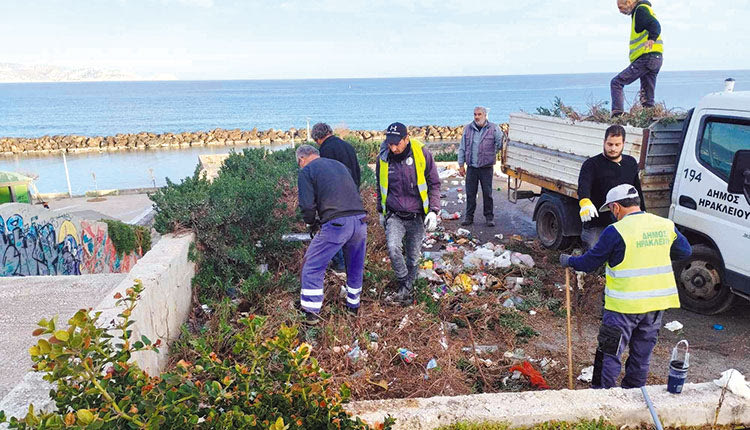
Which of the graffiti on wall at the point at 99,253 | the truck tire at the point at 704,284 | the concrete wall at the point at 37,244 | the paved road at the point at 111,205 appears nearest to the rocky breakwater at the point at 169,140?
the paved road at the point at 111,205

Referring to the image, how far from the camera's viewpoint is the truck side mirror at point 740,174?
4582mm

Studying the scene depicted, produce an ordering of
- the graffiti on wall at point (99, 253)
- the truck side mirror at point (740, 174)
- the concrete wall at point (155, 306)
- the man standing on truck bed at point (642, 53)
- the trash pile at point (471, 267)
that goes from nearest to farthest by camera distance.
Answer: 1. the concrete wall at point (155, 306)
2. the truck side mirror at point (740, 174)
3. the trash pile at point (471, 267)
4. the man standing on truck bed at point (642, 53)
5. the graffiti on wall at point (99, 253)

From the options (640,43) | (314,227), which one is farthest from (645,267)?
(640,43)

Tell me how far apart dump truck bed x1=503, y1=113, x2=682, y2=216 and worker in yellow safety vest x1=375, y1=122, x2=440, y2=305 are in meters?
2.30

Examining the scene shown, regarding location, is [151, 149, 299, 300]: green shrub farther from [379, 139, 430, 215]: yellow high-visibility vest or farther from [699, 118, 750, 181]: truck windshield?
[699, 118, 750, 181]: truck windshield

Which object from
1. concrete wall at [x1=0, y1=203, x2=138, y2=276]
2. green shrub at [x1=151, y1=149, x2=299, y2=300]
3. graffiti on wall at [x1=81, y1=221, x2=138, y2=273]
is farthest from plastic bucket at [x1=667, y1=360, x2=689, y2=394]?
graffiti on wall at [x1=81, y1=221, x2=138, y2=273]

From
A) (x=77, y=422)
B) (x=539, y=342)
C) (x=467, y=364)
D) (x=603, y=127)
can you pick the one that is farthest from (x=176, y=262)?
(x=603, y=127)

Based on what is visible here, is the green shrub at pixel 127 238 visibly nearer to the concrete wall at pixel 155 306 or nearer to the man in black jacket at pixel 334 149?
the concrete wall at pixel 155 306

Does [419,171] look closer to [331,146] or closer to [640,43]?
[331,146]

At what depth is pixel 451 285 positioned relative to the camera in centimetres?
612

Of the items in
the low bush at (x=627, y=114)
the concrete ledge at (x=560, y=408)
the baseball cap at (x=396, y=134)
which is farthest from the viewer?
the low bush at (x=627, y=114)

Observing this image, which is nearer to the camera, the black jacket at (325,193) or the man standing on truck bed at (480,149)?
the black jacket at (325,193)

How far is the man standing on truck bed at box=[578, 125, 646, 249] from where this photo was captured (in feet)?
16.0

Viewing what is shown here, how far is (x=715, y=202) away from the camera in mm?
5035
